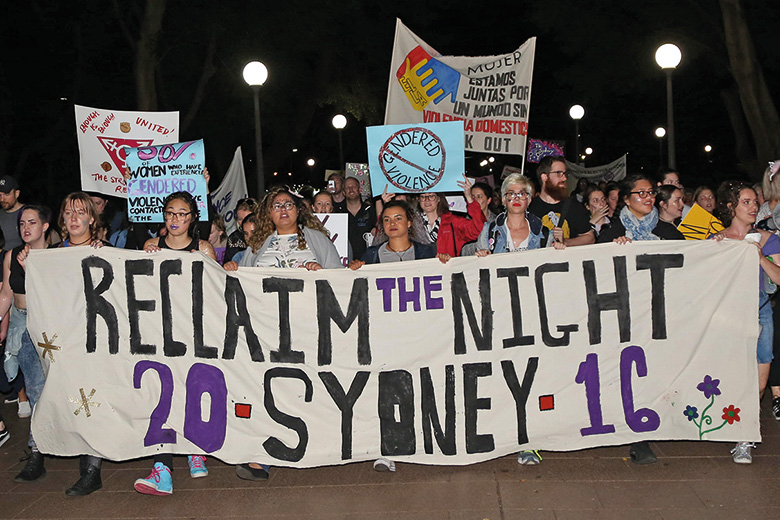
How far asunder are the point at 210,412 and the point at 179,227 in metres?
1.22

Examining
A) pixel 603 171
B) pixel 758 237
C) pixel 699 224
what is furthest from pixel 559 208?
pixel 603 171

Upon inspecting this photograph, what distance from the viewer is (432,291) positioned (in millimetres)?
5176

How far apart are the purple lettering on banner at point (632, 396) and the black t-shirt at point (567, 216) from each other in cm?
119

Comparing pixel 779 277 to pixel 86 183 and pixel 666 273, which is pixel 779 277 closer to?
pixel 666 273

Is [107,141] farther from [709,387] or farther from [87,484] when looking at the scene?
[709,387]

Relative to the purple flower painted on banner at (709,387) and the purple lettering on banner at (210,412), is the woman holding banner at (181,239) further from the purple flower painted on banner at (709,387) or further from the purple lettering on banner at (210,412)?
the purple flower painted on banner at (709,387)

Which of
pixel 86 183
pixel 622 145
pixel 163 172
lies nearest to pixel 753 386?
pixel 163 172

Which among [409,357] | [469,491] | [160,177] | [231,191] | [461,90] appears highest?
[461,90]

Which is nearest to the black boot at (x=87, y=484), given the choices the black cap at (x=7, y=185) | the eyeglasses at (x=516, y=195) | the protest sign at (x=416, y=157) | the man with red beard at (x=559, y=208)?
the protest sign at (x=416, y=157)

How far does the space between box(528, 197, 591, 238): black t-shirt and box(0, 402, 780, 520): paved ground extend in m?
1.63

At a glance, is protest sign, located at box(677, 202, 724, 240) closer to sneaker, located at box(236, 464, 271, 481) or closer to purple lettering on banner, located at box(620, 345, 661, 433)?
purple lettering on banner, located at box(620, 345, 661, 433)

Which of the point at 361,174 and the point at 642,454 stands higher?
the point at 361,174

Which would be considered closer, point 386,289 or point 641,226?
point 386,289

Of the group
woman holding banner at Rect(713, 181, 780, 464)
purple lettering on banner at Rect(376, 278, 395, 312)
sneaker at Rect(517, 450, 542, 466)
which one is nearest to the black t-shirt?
woman holding banner at Rect(713, 181, 780, 464)
